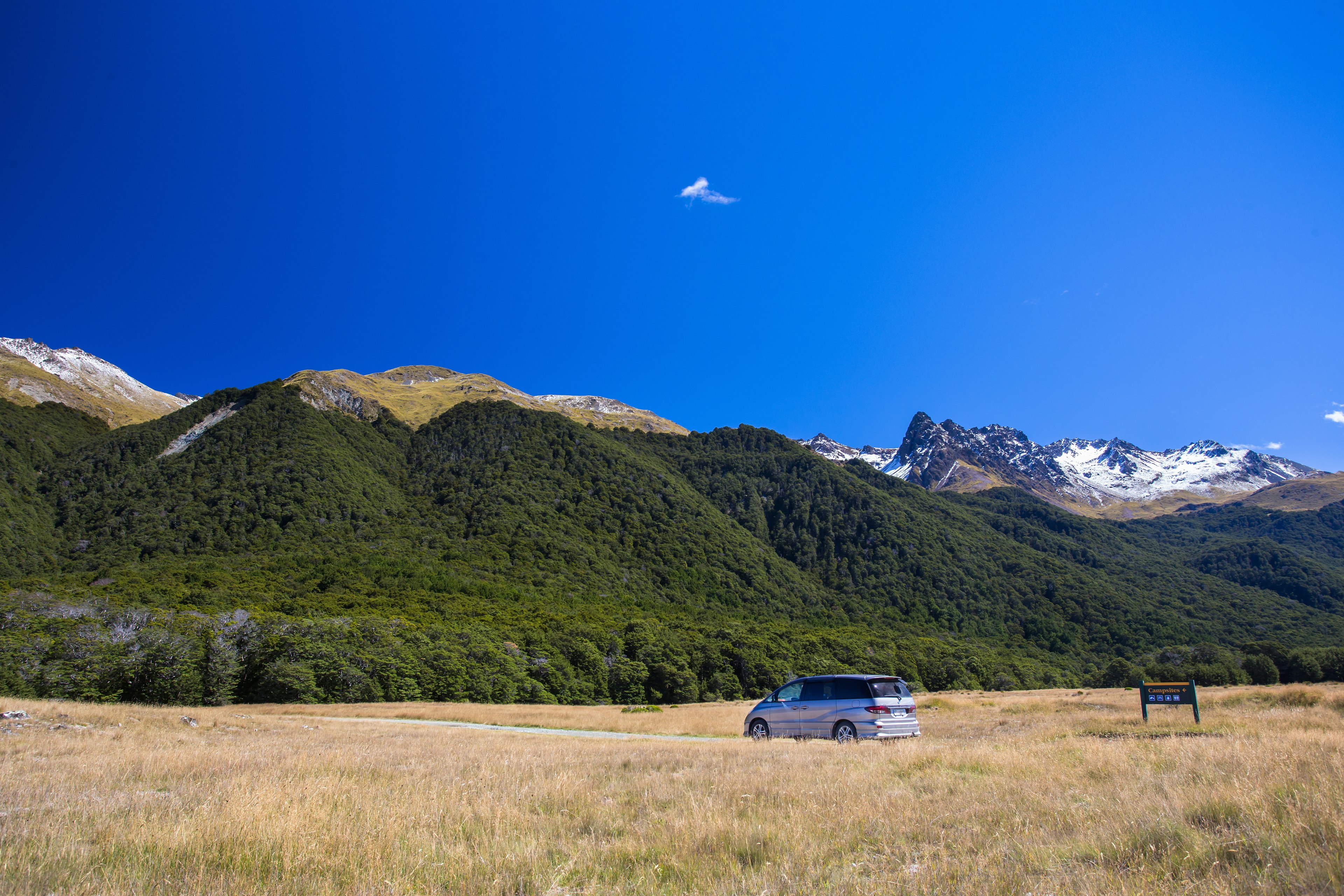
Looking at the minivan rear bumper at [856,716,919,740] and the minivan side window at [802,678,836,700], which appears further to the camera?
the minivan side window at [802,678,836,700]

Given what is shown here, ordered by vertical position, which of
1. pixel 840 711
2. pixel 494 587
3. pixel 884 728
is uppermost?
pixel 494 587

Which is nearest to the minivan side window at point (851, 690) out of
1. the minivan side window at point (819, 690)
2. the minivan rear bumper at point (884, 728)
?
the minivan side window at point (819, 690)

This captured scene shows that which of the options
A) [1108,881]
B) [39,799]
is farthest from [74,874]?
[1108,881]

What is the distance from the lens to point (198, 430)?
166875 millimetres

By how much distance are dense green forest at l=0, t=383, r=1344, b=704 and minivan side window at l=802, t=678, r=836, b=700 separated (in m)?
45.9

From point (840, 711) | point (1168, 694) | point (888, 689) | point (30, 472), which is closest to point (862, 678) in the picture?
point (888, 689)

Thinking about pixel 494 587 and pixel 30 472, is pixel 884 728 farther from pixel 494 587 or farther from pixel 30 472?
pixel 30 472

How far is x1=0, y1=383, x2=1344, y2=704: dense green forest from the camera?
194 ft

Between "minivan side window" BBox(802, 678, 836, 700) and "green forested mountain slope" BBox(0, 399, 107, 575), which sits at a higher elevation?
"green forested mountain slope" BBox(0, 399, 107, 575)

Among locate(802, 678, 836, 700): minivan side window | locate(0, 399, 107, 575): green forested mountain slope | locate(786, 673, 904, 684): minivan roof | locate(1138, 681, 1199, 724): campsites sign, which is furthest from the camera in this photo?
locate(0, 399, 107, 575): green forested mountain slope

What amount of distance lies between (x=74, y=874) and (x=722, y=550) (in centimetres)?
17018

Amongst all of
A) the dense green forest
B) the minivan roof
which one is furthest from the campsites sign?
the dense green forest

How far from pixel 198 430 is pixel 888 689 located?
199566mm

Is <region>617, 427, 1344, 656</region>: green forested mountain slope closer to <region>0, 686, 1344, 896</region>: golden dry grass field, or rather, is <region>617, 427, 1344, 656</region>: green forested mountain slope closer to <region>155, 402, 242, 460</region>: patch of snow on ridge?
<region>155, 402, 242, 460</region>: patch of snow on ridge
